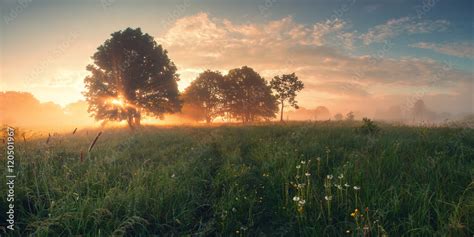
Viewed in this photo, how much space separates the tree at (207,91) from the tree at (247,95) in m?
1.37

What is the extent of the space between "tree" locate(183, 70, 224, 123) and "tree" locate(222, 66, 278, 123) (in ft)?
4.51

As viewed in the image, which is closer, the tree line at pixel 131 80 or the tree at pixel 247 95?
the tree line at pixel 131 80

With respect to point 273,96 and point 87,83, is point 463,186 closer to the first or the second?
point 87,83

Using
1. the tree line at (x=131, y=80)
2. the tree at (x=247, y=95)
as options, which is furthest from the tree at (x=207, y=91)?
the tree line at (x=131, y=80)

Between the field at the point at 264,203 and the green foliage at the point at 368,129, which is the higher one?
the green foliage at the point at 368,129

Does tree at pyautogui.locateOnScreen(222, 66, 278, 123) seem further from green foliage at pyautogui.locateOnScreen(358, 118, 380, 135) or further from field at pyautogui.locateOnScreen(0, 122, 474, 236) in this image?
field at pyautogui.locateOnScreen(0, 122, 474, 236)

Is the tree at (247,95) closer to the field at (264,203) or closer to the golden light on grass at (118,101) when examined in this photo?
the golden light on grass at (118,101)

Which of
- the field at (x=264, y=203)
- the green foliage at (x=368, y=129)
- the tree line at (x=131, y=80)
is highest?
the tree line at (x=131, y=80)

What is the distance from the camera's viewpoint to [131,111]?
27453 millimetres

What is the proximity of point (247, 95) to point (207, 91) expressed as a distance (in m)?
7.91

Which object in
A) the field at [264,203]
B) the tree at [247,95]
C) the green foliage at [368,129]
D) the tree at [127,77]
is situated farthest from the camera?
the tree at [247,95]

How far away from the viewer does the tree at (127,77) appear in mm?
25797

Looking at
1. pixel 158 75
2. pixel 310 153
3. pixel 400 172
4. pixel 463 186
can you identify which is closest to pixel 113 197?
pixel 310 153

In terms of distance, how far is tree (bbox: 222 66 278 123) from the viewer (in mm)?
45719
